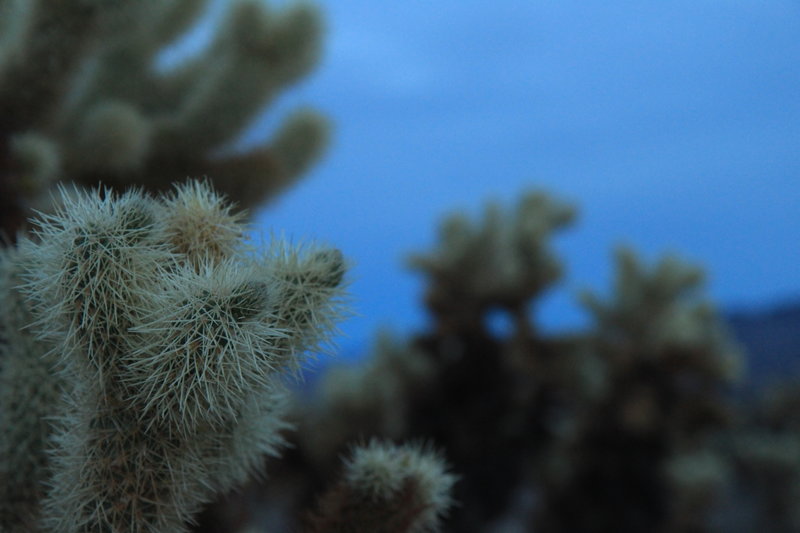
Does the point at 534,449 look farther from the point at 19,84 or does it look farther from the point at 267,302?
the point at 267,302

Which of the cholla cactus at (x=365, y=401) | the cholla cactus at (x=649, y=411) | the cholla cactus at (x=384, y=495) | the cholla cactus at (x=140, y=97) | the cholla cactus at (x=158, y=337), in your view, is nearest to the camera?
the cholla cactus at (x=158, y=337)

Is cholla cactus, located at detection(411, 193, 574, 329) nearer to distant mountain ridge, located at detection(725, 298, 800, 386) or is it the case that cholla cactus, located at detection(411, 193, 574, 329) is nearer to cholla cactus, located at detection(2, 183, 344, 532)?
distant mountain ridge, located at detection(725, 298, 800, 386)

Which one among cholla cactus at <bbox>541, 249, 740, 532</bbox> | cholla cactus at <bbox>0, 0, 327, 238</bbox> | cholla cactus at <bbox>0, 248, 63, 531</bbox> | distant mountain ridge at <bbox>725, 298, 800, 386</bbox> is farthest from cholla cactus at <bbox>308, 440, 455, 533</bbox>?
distant mountain ridge at <bbox>725, 298, 800, 386</bbox>

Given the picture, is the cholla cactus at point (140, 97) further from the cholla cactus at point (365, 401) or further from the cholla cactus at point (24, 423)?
the cholla cactus at point (365, 401)

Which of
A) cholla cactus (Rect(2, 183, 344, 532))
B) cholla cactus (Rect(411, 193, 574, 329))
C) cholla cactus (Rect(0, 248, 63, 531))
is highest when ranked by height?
cholla cactus (Rect(411, 193, 574, 329))

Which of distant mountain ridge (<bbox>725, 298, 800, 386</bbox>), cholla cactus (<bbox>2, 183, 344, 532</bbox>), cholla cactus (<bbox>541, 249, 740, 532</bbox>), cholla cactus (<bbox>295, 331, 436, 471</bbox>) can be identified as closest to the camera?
cholla cactus (<bbox>2, 183, 344, 532</bbox>)

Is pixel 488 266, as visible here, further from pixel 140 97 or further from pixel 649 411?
pixel 140 97

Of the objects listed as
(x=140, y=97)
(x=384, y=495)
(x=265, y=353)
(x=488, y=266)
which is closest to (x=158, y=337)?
(x=265, y=353)

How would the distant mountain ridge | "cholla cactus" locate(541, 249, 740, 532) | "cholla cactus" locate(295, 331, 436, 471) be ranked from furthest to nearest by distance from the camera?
the distant mountain ridge
"cholla cactus" locate(541, 249, 740, 532)
"cholla cactus" locate(295, 331, 436, 471)

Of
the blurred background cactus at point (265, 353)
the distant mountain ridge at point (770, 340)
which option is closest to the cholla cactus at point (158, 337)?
the blurred background cactus at point (265, 353)
